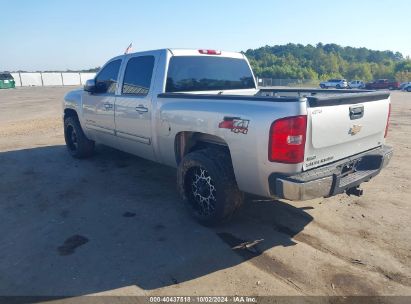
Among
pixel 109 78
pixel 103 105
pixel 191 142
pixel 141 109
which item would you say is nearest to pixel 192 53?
pixel 141 109

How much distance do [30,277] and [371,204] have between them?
4.28 meters

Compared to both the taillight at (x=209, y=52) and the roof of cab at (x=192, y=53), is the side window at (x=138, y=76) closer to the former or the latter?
the roof of cab at (x=192, y=53)

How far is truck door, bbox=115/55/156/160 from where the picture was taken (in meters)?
4.87

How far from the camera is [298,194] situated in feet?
10.4

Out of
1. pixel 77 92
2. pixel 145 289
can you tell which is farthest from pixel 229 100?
pixel 77 92

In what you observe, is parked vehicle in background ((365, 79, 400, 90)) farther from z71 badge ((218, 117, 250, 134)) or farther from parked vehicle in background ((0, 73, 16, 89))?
z71 badge ((218, 117, 250, 134))

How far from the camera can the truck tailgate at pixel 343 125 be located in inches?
128

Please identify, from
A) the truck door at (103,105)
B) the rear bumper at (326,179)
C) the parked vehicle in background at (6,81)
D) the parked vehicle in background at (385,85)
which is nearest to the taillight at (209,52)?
the truck door at (103,105)

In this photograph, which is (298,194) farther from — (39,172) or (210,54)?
(39,172)

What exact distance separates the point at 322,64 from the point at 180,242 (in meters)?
109

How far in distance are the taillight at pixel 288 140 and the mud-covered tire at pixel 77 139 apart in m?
4.80

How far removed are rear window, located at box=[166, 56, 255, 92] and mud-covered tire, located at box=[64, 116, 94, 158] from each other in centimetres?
301

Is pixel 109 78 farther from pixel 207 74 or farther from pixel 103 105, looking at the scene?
pixel 207 74

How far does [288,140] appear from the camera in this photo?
3.16 metres
